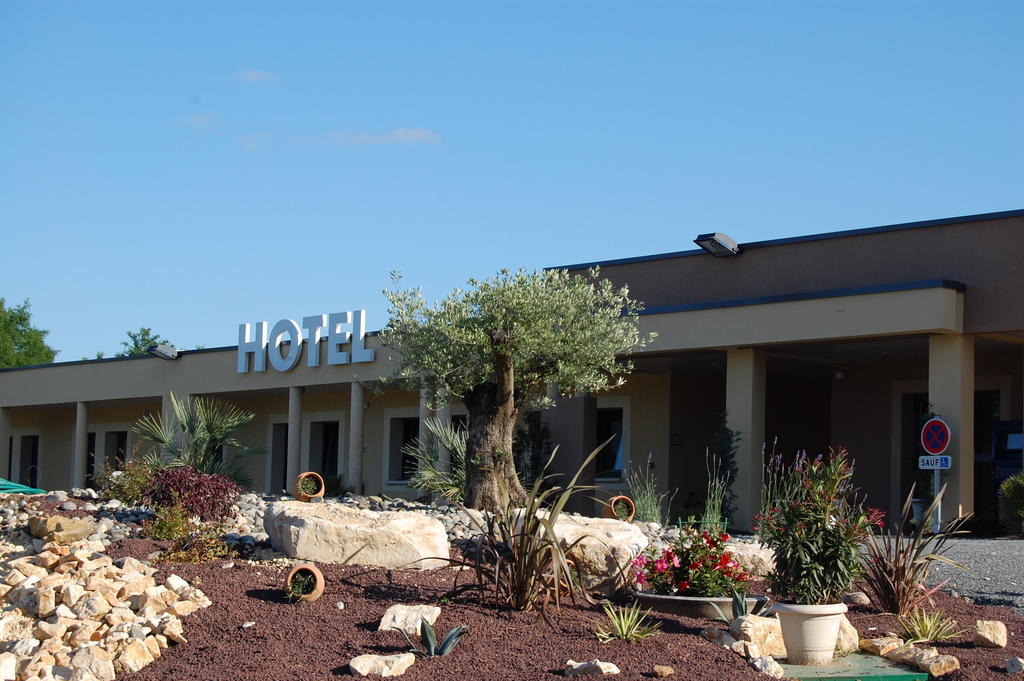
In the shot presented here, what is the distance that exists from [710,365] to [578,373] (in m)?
6.84

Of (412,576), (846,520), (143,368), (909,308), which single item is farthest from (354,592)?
(143,368)

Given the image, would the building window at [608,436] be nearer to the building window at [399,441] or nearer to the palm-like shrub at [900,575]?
the building window at [399,441]

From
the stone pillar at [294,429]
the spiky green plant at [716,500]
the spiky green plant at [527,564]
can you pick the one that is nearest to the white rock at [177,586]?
the spiky green plant at [527,564]

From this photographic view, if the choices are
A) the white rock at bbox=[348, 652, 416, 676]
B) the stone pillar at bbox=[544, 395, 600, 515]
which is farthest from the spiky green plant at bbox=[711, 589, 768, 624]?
the stone pillar at bbox=[544, 395, 600, 515]

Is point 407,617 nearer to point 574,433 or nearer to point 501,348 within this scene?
point 501,348

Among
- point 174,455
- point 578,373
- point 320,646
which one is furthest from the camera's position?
point 174,455

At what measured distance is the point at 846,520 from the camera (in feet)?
28.7

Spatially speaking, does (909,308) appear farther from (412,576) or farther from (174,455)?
(174,455)

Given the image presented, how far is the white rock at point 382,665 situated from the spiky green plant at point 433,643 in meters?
0.19

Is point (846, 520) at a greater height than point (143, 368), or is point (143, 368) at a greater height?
point (143, 368)

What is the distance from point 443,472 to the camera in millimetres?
18688

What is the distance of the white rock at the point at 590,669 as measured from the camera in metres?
6.96

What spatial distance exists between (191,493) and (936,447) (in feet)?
31.5

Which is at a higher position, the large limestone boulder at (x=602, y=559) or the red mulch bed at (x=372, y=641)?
the large limestone boulder at (x=602, y=559)
